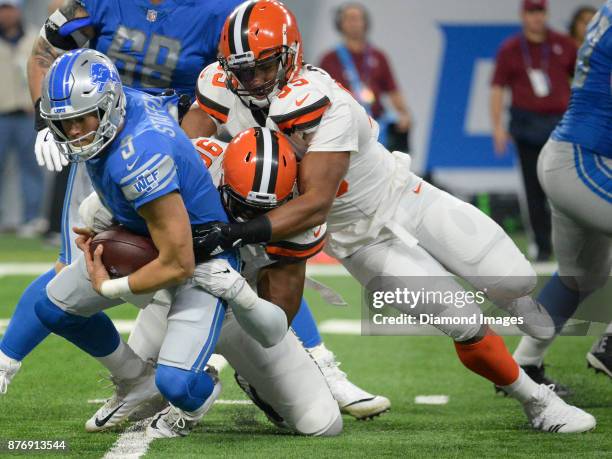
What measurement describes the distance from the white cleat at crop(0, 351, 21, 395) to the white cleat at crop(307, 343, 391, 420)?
3.60 feet

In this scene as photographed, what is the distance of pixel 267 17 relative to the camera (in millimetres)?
3822

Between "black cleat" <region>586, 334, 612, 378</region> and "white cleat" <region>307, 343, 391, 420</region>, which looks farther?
"black cleat" <region>586, 334, 612, 378</region>

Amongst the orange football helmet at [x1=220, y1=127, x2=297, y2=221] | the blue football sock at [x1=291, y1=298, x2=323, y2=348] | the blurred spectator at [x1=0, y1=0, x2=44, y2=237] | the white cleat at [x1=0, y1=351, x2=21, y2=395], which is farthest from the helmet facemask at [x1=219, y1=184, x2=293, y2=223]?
the blurred spectator at [x1=0, y1=0, x2=44, y2=237]

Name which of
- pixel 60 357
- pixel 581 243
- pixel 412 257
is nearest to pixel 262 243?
pixel 412 257

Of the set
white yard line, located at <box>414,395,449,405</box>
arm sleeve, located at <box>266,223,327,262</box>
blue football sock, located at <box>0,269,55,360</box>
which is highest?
arm sleeve, located at <box>266,223,327,262</box>

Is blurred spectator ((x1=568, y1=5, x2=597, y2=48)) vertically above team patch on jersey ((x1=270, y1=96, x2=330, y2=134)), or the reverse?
team patch on jersey ((x1=270, y1=96, x2=330, y2=134))

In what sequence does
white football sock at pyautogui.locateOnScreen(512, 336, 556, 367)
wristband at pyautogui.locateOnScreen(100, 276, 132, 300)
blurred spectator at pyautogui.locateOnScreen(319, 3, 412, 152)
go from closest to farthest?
wristband at pyautogui.locateOnScreen(100, 276, 132, 300)
white football sock at pyautogui.locateOnScreen(512, 336, 556, 367)
blurred spectator at pyautogui.locateOnScreen(319, 3, 412, 152)

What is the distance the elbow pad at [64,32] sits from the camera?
435 cm

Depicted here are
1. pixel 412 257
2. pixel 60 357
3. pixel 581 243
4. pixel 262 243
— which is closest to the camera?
pixel 262 243

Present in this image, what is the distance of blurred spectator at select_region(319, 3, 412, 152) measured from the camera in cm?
859

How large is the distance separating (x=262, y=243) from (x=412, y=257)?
0.59 meters

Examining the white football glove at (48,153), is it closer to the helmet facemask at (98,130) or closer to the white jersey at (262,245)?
the white jersey at (262,245)

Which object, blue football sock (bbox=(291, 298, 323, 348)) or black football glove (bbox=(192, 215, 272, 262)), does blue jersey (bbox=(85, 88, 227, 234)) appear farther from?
blue football sock (bbox=(291, 298, 323, 348))

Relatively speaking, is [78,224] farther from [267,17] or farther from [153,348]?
[267,17]
